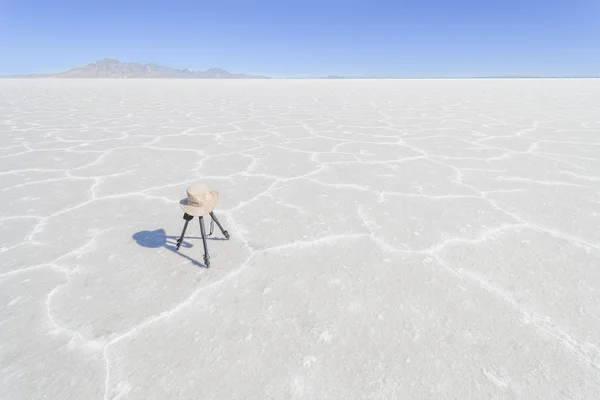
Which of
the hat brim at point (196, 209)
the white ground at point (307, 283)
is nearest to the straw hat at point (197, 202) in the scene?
the hat brim at point (196, 209)

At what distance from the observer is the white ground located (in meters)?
1.00

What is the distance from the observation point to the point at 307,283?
4.69ft

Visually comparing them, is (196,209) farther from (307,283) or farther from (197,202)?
(307,283)

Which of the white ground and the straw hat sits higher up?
the straw hat

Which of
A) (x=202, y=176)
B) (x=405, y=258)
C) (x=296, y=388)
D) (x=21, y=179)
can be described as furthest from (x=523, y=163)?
(x=21, y=179)

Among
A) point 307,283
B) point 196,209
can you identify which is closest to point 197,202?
point 196,209

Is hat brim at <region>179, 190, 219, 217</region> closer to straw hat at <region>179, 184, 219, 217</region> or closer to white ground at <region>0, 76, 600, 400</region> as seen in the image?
straw hat at <region>179, 184, 219, 217</region>

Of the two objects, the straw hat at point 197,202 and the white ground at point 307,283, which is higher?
the straw hat at point 197,202

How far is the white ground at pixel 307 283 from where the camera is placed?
1.00 meters

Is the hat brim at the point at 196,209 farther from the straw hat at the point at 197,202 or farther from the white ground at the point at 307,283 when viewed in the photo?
the white ground at the point at 307,283

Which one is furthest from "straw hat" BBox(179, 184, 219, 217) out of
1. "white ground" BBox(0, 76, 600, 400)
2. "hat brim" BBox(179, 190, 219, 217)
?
"white ground" BBox(0, 76, 600, 400)

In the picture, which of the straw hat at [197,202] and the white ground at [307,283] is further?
the straw hat at [197,202]

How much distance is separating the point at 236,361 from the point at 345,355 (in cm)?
35

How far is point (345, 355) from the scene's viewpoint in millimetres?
1072
